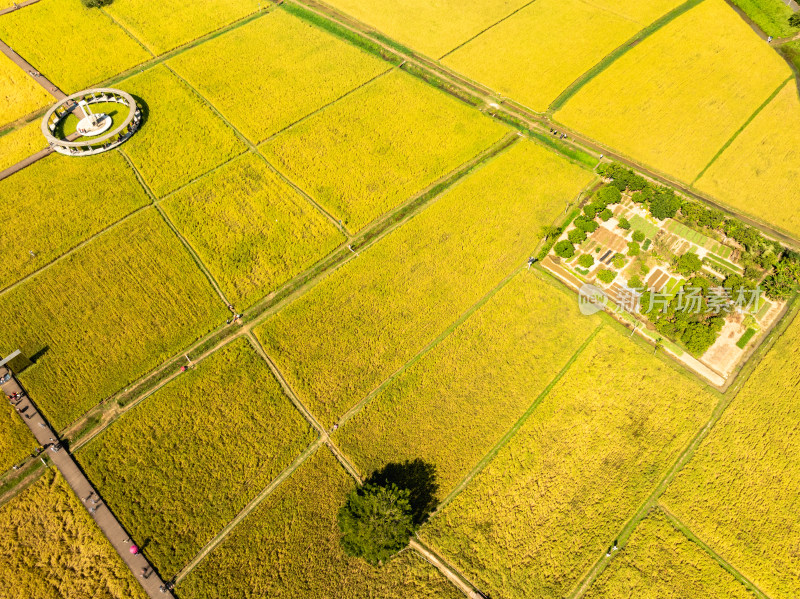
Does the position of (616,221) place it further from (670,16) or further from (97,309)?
(97,309)

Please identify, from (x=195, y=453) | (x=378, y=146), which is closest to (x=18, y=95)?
(x=378, y=146)

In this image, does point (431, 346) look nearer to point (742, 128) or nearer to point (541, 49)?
point (742, 128)

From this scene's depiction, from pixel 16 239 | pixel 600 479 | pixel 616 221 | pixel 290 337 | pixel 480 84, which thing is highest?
pixel 480 84

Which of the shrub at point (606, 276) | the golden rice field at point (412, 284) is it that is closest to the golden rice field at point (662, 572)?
the shrub at point (606, 276)

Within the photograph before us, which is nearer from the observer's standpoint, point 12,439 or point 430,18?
point 12,439

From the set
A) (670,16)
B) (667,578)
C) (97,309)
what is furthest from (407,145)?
(670,16)

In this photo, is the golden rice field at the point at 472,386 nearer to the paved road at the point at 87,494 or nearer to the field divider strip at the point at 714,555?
the field divider strip at the point at 714,555
